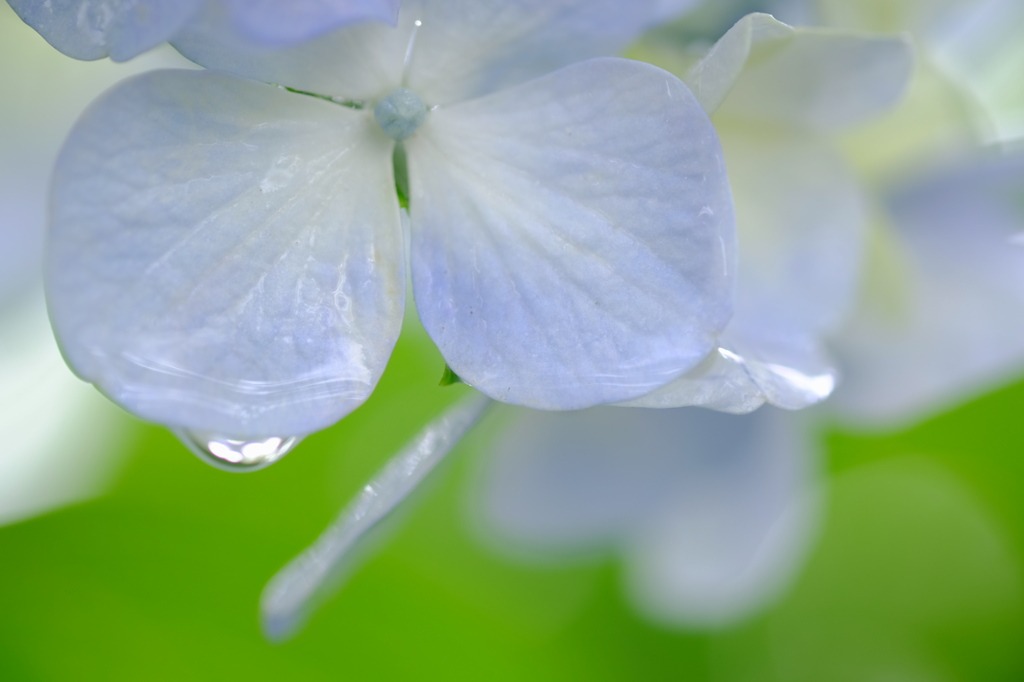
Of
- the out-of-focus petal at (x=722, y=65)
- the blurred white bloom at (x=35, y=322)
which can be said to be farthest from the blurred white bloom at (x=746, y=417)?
the blurred white bloom at (x=35, y=322)

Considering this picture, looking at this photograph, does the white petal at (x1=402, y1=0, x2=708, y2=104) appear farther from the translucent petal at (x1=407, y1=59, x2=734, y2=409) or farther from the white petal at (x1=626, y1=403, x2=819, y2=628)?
the white petal at (x1=626, y1=403, x2=819, y2=628)

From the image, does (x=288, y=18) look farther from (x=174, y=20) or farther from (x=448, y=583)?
(x=448, y=583)

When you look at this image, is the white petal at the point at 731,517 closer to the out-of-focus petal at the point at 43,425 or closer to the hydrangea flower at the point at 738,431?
the hydrangea flower at the point at 738,431

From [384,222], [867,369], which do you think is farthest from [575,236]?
[867,369]

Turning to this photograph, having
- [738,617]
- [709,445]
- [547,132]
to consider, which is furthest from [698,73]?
[738,617]

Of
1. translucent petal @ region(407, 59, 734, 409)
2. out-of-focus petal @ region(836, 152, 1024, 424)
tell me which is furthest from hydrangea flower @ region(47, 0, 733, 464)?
out-of-focus petal @ region(836, 152, 1024, 424)

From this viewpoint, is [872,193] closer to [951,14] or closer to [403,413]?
[951,14]
